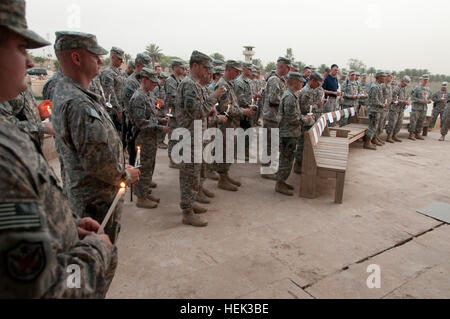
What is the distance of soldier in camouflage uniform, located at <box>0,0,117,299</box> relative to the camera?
2.61 ft

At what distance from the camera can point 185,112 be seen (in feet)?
12.2

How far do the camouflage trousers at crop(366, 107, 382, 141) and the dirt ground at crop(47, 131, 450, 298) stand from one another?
3.05 meters

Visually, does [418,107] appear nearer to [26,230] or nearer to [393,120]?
[393,120]

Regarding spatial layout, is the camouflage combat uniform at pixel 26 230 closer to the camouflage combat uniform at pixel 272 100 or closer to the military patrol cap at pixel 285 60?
the camouflage combat uniform at pixel 272 100

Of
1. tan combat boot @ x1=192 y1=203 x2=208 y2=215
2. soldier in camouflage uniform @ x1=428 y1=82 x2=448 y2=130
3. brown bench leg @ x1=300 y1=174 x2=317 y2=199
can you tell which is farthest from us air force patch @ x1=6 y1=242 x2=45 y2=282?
soldier in camouflage uniform @ x1=428 y1=82 x2=448 y2=130

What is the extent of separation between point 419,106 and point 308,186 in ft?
24.1

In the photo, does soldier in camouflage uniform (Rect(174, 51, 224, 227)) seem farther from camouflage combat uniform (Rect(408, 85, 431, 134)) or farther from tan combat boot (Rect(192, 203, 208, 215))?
camouflage combat uniform (Rect(408, 85, 431, 134))

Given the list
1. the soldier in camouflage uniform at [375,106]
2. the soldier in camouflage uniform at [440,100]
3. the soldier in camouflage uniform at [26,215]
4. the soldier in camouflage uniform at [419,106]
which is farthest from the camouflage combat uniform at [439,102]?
the soldier in camouflage uniform at [26,215]

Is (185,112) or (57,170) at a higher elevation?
(185,112)

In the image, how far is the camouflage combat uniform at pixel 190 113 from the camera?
11.9 feet

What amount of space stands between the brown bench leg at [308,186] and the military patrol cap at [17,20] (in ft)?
13.9
